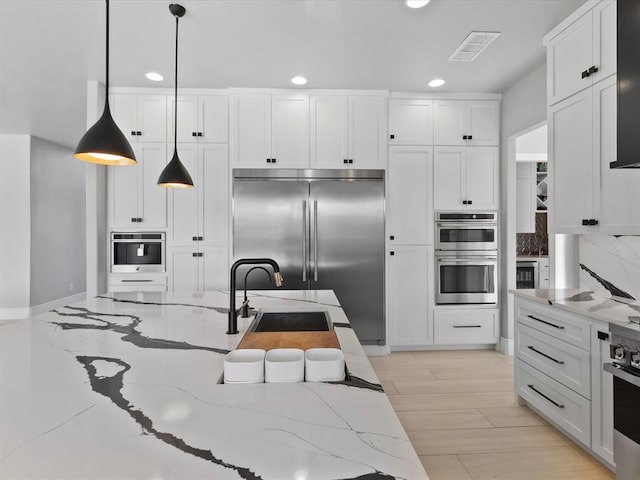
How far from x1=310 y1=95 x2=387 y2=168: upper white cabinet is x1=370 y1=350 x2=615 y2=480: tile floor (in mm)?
2119

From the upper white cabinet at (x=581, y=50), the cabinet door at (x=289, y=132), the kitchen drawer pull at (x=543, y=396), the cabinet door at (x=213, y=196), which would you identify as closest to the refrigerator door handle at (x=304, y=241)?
the cabinet door at (x=289, y=132)

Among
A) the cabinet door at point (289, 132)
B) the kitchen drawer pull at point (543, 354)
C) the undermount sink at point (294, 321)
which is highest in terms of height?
the cabinet door at point (289, 132)

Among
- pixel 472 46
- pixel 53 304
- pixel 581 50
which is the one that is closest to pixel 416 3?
pixel 472 46

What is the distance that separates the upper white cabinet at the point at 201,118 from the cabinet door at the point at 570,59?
293cm

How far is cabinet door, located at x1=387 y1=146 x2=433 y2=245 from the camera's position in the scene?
407 cm

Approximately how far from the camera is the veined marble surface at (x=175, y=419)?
612 millimetres

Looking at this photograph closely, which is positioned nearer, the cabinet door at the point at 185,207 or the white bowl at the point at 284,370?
the white bowl at the point at 284,370

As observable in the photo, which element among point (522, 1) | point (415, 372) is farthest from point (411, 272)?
point (522, 1)

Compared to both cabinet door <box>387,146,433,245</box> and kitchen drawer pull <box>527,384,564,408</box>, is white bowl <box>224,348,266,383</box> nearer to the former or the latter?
kitchen drawer pull <box>527,384,564,408</box>

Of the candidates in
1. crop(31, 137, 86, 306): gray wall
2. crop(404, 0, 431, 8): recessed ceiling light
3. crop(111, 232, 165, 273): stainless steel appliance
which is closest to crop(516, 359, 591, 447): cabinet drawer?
A: crop(404, 0, 431, 8): recessed ceiling light

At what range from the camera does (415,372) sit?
3494 millimetres

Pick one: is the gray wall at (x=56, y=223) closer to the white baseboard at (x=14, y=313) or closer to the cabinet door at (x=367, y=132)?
the white baseboard at (x=14, y=313)

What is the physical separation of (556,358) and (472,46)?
96.1 inches

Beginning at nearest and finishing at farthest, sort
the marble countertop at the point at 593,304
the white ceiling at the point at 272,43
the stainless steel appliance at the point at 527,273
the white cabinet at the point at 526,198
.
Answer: the marble countertop at the point at 593,304
the white ceiling at the point at 272,43
the stainless steel appliance at the point at 527,273
the white cabinet at the point at 526,198
